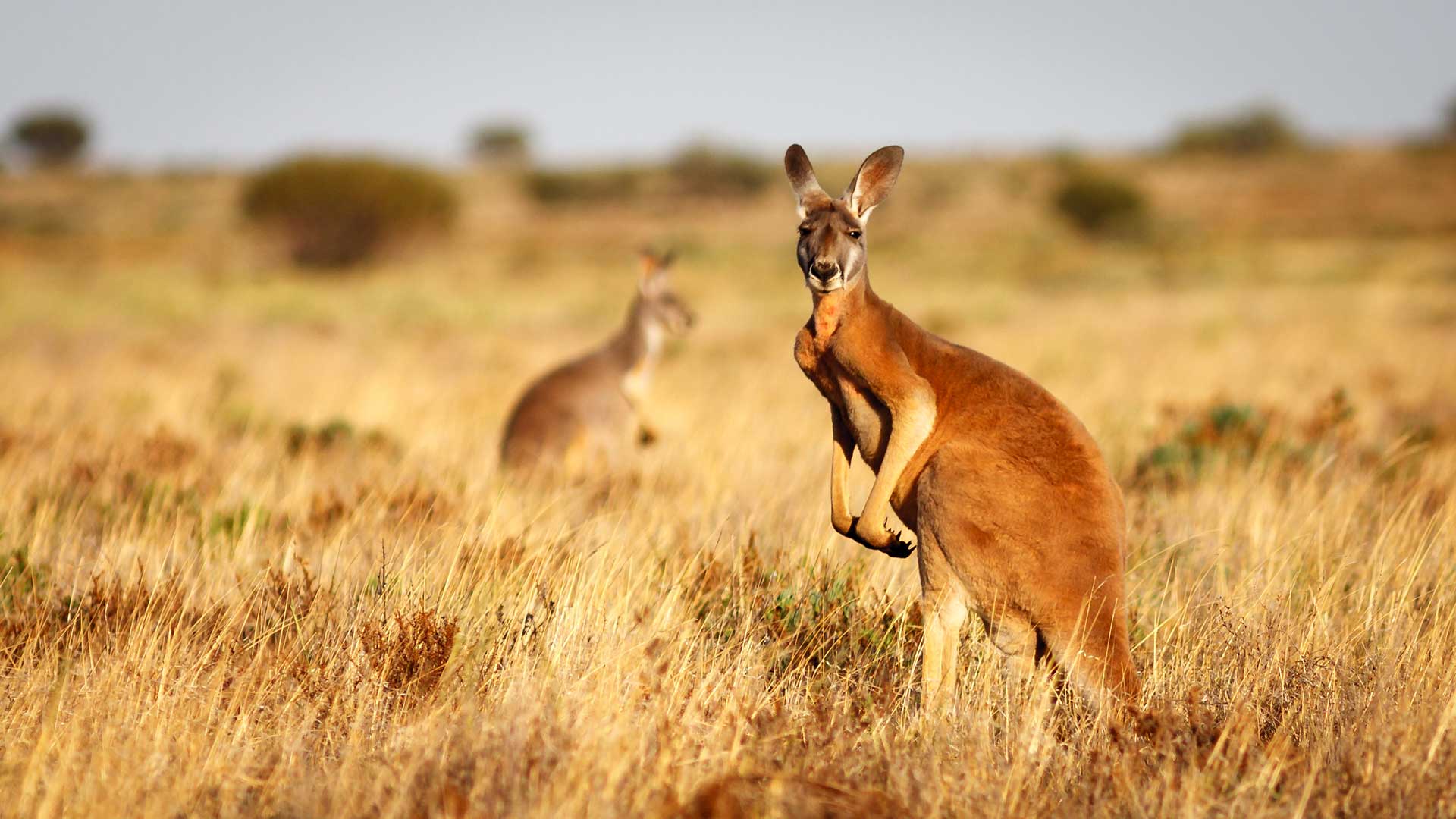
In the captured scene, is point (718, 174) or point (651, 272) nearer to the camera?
point (651, 272)

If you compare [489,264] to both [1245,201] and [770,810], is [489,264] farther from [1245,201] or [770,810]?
[1245,201]

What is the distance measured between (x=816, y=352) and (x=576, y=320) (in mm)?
17629

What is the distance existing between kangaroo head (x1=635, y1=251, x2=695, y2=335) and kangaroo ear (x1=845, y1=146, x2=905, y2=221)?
5.29 meters

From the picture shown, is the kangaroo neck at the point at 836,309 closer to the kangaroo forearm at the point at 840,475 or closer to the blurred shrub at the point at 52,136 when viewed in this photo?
the kangaroo forearm at the point at 840,475

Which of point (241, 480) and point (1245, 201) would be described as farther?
point (1245, 201)

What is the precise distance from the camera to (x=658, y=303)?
912cm

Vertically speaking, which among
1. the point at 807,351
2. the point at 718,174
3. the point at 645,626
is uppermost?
the point at 718,174

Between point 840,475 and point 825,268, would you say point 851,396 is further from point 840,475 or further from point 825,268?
point 825,268

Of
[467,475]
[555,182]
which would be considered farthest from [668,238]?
[467,475]

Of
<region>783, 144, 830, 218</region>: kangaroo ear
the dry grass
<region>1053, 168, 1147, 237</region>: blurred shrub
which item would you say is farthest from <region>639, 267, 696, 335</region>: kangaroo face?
<region>1053, 168, 1147, 237</region>: blurred shrub

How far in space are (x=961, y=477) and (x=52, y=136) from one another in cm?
10039

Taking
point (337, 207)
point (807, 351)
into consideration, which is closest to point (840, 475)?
point (807, 351)

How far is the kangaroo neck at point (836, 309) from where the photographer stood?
11.0ft

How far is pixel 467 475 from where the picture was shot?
6594mm
